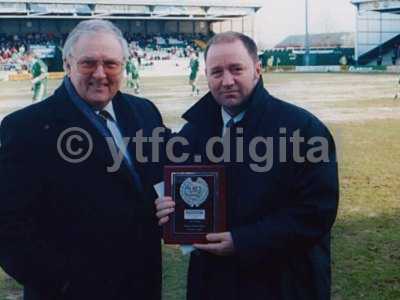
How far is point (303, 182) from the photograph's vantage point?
2604 millimetres

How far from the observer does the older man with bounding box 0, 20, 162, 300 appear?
2475 mm

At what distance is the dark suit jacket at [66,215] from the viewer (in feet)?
8.09

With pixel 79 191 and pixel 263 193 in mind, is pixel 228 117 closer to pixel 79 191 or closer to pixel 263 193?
pixel 263 193

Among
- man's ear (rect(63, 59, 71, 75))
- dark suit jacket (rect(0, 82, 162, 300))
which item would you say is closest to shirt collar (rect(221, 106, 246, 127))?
dark suit jacket (rect(0, 82, 162, 300))

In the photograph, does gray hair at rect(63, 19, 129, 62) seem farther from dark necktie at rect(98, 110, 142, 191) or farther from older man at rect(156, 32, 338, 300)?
older man at rect(156, 32, 338, 300)

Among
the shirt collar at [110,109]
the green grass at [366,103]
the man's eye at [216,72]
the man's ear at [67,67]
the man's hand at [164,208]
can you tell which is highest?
the man's ear at [67,67]

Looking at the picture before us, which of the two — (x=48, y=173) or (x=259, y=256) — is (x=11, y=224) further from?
(x=259, y=256)

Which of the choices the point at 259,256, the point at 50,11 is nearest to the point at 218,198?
the point at 259,256

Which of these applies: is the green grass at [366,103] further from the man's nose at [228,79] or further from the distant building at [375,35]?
the distant building at [375,35]

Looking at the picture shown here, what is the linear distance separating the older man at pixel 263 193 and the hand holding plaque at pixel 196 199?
42 mm

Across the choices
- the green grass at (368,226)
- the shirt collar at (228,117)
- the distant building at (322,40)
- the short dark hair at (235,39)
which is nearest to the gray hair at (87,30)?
the short dark hair at (235,39)

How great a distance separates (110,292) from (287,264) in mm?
752

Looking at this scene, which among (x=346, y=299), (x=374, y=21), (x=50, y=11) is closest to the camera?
(x=346, y=299)

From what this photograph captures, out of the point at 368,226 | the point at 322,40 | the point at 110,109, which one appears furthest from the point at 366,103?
the point at 322,40
